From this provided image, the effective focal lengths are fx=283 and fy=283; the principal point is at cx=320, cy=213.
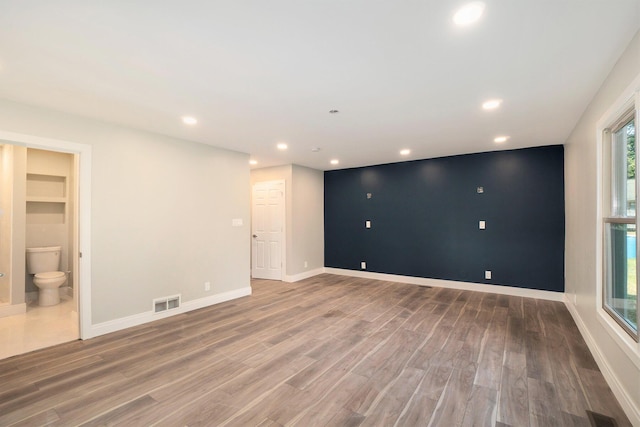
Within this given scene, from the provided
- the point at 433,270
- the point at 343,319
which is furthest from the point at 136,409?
the point at 433,270

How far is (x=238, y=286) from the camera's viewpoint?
4.99 meters

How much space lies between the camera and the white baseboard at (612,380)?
1.88 meters

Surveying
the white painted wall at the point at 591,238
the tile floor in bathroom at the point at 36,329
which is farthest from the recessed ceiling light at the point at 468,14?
the tile floor in bathroom at the point at 36,329

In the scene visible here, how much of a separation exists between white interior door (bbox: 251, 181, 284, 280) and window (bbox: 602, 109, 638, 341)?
16.5 feet

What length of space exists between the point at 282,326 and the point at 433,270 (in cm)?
346

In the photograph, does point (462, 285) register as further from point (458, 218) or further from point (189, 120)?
point (189, 120)

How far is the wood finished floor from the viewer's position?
199 cm

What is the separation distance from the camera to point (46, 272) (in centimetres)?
456

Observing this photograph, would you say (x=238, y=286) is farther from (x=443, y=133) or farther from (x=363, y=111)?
(x=443, y=133)

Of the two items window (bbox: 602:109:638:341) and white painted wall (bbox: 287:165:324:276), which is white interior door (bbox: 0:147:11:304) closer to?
white painted wall (bbox: 287:165:324:276)

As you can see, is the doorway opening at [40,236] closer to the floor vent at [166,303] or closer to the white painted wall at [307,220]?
the floor vent at [166,303]

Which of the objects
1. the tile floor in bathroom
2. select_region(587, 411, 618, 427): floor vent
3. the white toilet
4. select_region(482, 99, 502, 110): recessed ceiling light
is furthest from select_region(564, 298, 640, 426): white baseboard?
the white toilet

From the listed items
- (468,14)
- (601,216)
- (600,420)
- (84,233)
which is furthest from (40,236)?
(601,216)

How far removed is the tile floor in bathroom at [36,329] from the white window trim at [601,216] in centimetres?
511
